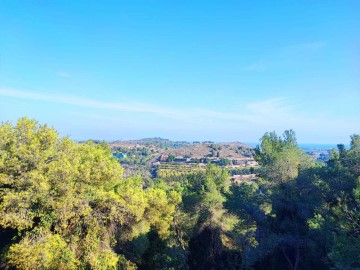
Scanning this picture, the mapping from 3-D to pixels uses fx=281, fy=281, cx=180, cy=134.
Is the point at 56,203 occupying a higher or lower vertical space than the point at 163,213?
higher

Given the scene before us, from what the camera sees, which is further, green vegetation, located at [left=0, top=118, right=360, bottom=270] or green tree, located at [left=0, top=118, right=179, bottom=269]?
green vegetation, located at [left=0, top=118, right=360, bottom=270]

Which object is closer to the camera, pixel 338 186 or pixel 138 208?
pixel 138 208

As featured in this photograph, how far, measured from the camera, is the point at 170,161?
136750 millimetres

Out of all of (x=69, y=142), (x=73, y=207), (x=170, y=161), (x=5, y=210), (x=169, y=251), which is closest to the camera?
(x=5, y=210)

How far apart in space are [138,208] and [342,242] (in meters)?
9.25

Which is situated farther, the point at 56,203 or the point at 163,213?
the point at 163,213

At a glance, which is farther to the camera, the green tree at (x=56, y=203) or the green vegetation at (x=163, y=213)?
the green vegetation at (x=163, y=213)

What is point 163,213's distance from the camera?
1792 centimetres

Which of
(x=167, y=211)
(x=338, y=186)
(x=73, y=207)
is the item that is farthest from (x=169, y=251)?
(x=338, y=186)

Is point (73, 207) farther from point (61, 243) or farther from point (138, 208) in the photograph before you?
point (138, 208)

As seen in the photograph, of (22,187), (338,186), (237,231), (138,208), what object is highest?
(338,186)

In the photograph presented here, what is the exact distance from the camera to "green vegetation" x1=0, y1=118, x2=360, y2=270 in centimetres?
1147

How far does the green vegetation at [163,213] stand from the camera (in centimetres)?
1147

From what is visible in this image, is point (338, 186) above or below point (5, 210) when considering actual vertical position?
above
